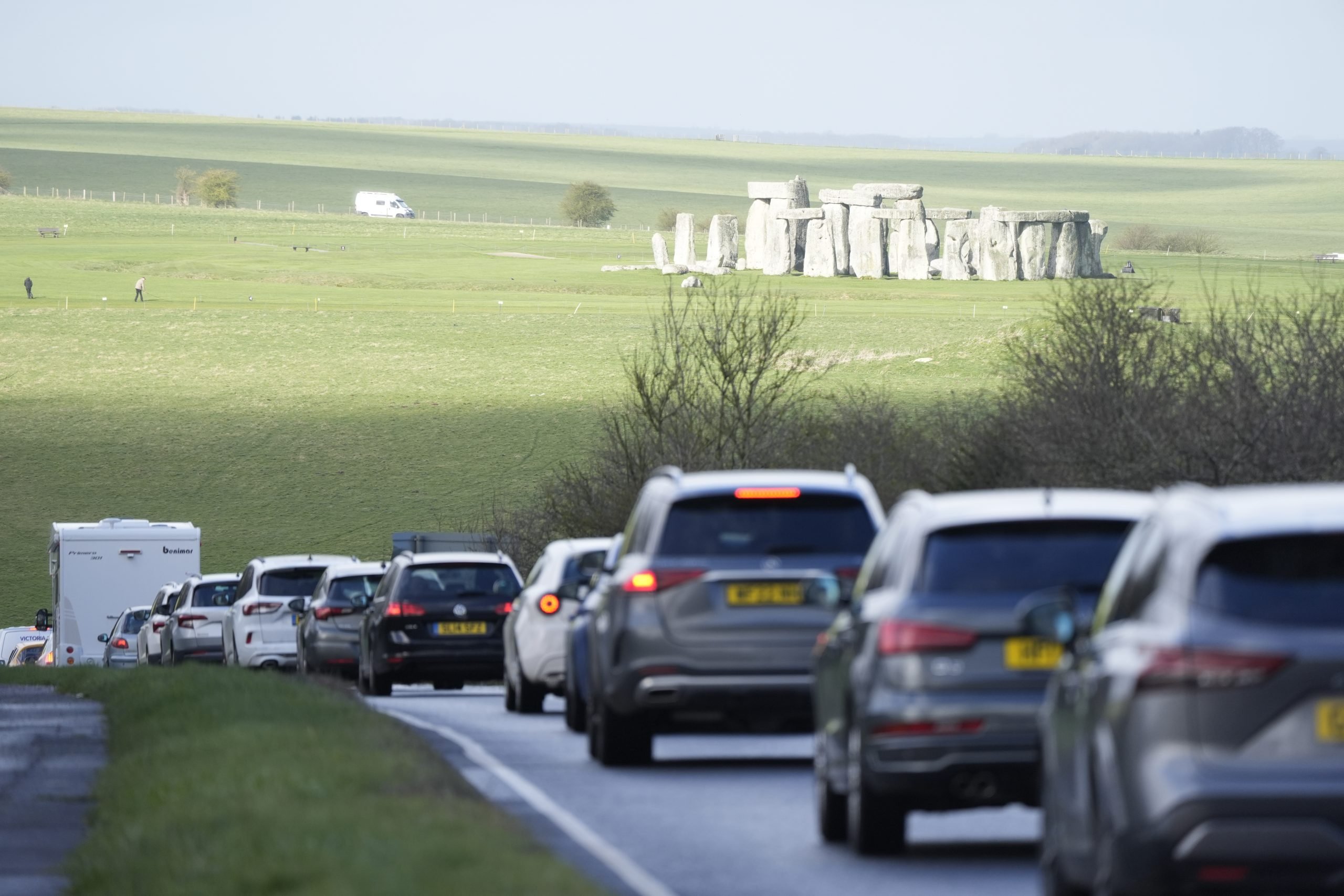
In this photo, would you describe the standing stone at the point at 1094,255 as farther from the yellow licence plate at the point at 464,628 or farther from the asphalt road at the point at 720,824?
the asphalt road at the point at 720,824

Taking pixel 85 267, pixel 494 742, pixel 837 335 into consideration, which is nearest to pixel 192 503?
pixel 837 335

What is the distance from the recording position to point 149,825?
11.3 metres

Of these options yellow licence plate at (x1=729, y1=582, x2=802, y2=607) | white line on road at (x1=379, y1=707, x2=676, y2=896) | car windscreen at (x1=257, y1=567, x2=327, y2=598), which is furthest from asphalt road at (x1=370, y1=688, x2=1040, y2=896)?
car windscreen at (x1=257, y1=567, x2=327, y2=598)

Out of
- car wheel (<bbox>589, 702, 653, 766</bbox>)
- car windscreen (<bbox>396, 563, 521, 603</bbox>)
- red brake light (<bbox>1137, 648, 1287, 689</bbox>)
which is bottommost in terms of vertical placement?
car windscreen (<bbox>396, 563, 521, 603</bbox>)

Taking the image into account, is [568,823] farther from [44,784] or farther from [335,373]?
[335,373]

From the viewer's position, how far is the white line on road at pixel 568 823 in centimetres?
1001

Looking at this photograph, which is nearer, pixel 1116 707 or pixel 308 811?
pixel 1116 707

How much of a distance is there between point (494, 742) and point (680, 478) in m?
4.51

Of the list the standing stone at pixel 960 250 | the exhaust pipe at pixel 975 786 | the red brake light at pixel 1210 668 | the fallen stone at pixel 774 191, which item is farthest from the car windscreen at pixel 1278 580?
the fallen stone at pixel 774 191

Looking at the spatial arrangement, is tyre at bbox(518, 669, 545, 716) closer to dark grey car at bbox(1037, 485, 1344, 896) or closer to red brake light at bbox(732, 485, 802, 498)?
red brake light at bbox(732, 485, 802, 498)

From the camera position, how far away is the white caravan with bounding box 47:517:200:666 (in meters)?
41.7

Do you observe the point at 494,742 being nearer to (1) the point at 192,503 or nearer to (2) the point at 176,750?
(2) the point at 176,750

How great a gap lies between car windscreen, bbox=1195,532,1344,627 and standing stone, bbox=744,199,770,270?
12725 centimetres

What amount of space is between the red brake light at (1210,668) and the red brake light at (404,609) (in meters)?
17.9
